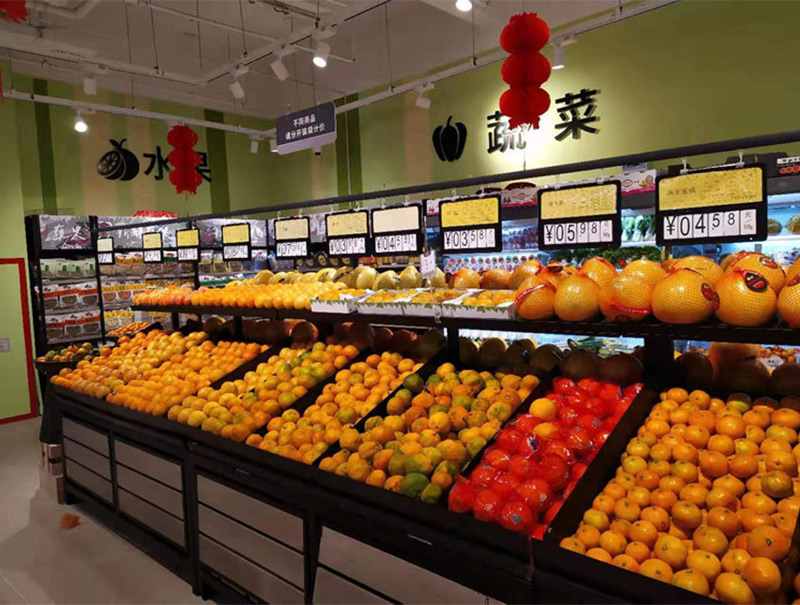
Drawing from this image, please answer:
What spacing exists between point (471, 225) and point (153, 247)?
4.01m

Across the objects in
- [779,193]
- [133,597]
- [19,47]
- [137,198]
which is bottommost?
[133,597]

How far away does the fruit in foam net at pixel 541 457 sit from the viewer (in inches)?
80.6

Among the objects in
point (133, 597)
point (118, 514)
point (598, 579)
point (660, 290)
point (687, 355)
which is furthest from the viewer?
point (118, 514)

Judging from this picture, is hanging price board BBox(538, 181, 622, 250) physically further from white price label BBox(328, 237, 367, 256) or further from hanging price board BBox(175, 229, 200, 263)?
hanging price board BBox(175, 229, 200, 263)

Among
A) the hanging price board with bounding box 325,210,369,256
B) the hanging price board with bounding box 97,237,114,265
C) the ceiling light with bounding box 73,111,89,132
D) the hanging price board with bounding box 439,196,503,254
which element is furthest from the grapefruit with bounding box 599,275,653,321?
the ceiling light with bounding box 73,111,89,132

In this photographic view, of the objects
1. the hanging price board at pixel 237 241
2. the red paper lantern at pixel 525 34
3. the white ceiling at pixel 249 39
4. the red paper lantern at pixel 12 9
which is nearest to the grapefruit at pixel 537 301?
the red paper lantern at pixel 12 9

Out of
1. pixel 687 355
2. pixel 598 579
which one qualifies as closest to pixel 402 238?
pixel 687 355

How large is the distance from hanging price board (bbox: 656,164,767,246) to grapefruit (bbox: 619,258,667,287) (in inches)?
4.4

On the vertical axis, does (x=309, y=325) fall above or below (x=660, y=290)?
below

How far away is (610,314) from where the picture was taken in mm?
2301

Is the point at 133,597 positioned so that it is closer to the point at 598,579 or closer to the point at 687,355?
the point at 598,579

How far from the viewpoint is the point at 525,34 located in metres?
4.76

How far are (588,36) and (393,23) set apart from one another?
9.07ft

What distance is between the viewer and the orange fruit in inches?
61.7
